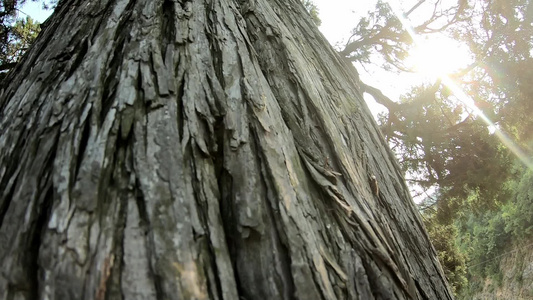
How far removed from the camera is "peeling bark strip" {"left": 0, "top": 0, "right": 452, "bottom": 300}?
0.86 metres

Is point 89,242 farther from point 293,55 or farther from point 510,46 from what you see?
point 510,46

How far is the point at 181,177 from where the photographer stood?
3.38 ft

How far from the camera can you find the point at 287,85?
1.67 m

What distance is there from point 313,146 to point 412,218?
79 cm

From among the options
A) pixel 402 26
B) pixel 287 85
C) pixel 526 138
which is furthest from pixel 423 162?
pixel 287 85

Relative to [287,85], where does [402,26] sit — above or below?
above

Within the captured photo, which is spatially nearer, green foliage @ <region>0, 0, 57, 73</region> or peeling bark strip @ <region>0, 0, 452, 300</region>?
peeling bark strip @ <region>0, 0, 452, 300</region>

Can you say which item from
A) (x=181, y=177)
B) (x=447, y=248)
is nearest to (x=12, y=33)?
(x=181, y=177)

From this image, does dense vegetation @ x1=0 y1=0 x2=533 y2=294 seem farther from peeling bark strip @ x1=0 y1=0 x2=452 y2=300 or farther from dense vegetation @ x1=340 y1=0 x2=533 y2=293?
peeling bark strip @ x1=0 y1=0 x2=452 y2=300

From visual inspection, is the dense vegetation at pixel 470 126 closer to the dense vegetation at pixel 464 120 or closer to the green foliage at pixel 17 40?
the dense vegetation at pixel 464 120

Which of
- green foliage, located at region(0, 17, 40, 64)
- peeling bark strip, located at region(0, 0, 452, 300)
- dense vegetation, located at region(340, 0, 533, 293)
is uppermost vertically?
green foliage, located at region(0, 17, 40, 64)

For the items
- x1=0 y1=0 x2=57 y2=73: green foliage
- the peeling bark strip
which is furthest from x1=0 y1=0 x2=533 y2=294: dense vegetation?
the peeling bark strip

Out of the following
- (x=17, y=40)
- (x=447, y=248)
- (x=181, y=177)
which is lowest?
(x=181, y=177)

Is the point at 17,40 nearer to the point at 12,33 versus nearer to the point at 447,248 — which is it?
the point at 12,33
